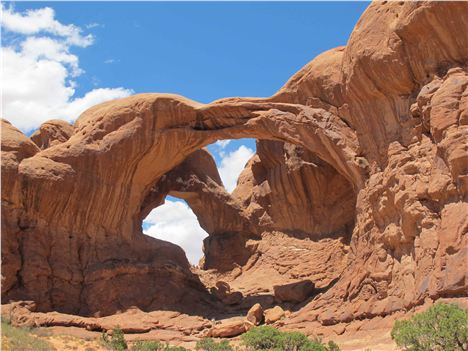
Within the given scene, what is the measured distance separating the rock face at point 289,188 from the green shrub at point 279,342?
3584 millimetres

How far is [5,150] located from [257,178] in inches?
568

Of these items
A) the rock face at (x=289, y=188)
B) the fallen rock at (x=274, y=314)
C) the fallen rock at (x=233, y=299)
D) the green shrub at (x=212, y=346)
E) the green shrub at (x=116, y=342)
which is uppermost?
the rock face at (x=289, y=188)

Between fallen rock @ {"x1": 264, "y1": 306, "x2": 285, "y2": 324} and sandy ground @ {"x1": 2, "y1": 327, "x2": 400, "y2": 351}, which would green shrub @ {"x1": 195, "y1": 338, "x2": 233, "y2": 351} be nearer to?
sandy ground @ {"x1": 2, "y1": 327, "x2": 400, "y2": 351}

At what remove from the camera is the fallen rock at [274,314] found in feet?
82.8

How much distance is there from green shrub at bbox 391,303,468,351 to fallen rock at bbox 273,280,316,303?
1228 centimetres

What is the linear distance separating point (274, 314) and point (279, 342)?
7261 millimetres

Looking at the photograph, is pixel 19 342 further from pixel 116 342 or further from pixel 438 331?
pixel 438 331

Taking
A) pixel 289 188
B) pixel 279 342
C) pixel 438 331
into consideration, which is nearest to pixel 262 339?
pixel 279 342

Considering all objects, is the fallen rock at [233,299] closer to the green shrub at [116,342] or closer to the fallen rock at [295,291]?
the fallen rock at [295,291]

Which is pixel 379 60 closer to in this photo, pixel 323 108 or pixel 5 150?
pixel 323 108

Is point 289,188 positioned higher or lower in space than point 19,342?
higher

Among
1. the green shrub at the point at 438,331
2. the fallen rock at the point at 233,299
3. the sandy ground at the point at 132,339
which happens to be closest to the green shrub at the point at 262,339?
the sandy ground at the point at 132,339

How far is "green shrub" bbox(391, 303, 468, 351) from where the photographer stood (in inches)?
563

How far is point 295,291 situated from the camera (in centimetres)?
2789
